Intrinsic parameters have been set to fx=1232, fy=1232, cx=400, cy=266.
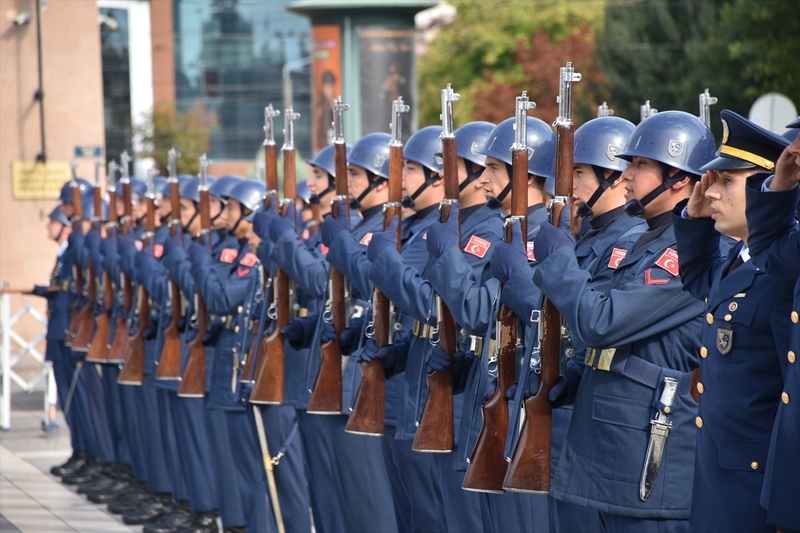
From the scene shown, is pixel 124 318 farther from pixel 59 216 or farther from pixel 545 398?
pixel 545 398

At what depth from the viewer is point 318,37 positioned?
17000 millimetres

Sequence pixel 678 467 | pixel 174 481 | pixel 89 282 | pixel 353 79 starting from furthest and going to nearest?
1. pixel 353 79
2. pixel 89 282
3. pixel 174 481
4. pixel 678 467

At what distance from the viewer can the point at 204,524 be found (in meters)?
7.90

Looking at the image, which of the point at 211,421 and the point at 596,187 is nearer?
the point at 596,187

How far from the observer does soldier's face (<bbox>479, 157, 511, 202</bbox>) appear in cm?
512

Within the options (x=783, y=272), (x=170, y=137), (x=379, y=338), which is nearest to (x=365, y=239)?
(x=379, y=338)

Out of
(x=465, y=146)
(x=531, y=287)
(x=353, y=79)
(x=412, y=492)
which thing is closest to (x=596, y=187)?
(x=531, y=287)

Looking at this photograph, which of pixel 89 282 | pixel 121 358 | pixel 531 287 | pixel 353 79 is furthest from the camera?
pixel 353 79

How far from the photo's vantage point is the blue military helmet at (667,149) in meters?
4.30

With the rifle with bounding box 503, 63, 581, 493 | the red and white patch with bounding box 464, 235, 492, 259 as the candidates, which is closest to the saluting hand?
the rifle with bounding box 503, 63, 581, 493

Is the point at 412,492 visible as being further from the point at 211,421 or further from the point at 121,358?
the point at 121,358

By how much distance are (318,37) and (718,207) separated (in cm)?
1387

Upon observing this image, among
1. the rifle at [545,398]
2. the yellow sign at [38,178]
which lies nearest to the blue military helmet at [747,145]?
the rifle at [545,398]

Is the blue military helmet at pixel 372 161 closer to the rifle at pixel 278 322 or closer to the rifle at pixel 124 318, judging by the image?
the rifle at pixel 278 322
